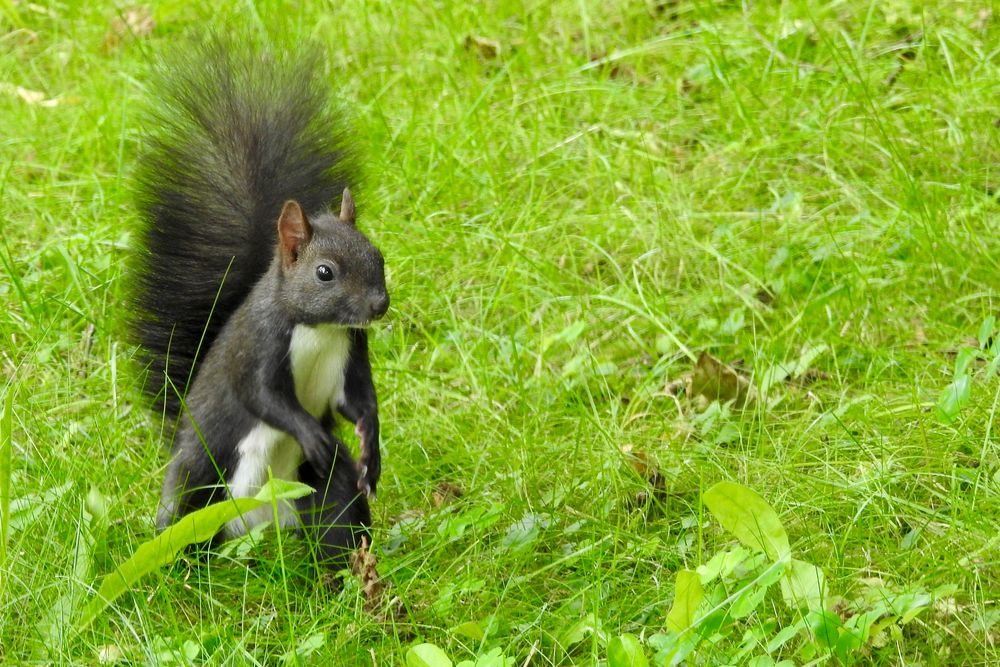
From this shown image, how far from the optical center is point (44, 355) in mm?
2611

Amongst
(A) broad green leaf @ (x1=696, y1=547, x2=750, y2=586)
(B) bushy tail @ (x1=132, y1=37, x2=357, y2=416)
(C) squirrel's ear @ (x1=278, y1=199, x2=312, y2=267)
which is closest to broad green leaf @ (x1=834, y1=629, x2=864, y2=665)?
(A) broad green leaf @ (x1=696, y1=547, x2=750, y2=586)

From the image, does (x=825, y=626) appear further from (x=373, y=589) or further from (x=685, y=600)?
(x=373, y=589)

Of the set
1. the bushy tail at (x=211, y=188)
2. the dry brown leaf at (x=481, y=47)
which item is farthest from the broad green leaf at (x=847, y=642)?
the dry brown leaf at (x=481, y=47)

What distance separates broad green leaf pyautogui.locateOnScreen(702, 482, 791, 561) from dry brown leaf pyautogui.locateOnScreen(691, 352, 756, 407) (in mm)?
753

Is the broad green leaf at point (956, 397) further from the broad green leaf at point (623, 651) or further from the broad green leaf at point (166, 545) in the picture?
the broad green leaf at point (166, 545)

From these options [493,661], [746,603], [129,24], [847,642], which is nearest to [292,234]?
[493,661]

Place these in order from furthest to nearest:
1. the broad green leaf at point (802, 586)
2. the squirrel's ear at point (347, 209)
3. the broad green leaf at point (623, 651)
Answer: the squirrel's ear at point (347, 209)
the broad green leaf at point (802, 586)
the broad green leaf at point (623, 651)

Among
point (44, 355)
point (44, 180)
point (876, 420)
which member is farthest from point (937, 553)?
point (44, 180)

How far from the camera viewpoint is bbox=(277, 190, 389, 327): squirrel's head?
2143mm

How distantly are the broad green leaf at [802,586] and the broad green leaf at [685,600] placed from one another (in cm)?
13

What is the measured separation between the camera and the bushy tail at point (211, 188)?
2.40m

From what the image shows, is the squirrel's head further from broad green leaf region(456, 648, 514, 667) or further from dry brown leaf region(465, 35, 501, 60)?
dry brown leaf region(465, 35, 501, 60)

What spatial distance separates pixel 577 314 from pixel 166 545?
1217 mm

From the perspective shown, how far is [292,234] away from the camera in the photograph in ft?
7.15
